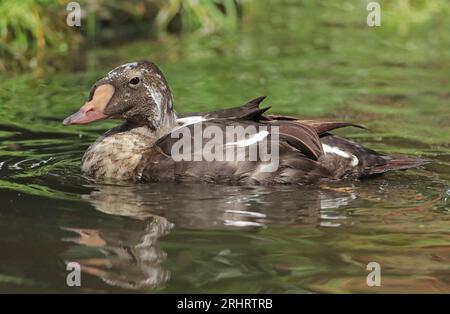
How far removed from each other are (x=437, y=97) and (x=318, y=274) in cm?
519

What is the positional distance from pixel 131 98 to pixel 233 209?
1.42 meters

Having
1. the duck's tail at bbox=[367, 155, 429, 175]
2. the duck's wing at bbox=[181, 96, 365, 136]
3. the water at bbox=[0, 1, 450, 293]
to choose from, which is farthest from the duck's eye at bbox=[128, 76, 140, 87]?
the duck's tail at bbox=[367, 155, 429, 175]

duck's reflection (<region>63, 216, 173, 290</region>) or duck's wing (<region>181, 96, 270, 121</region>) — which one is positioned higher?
duck's wing (<region>181, 96, 270, 121</region>)

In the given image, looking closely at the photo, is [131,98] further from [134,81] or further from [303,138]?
[303,138]

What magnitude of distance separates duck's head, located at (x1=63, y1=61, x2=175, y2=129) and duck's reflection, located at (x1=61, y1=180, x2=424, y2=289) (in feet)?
2.00

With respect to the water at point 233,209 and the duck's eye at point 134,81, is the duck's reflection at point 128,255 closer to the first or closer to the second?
the water at point 233,209

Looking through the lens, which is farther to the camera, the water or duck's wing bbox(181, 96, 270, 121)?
duck's wing bbox(181, 96, 270, 121)

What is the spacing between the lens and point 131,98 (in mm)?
7117

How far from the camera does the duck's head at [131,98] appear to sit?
704 cm

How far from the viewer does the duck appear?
6.65 m

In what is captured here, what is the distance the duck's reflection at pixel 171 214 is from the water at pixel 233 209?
0.04 feet

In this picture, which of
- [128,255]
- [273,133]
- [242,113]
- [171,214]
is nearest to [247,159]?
[273,133]

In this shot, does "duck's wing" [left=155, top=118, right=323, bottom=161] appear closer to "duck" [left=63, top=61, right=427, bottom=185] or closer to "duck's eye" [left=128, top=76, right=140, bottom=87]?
"duck" [left=63, top=61, right=427, bottom=185]
